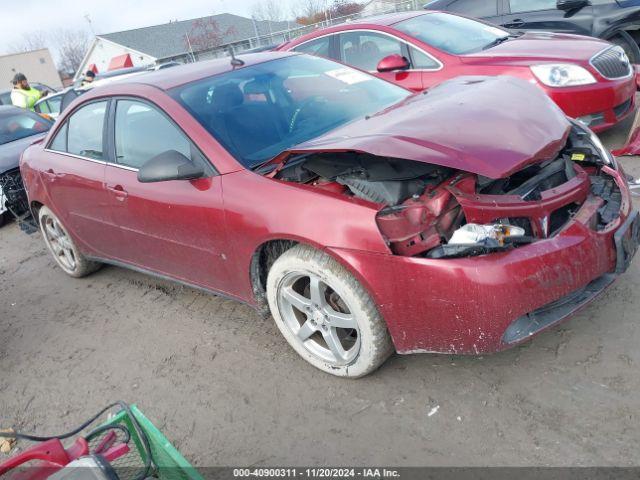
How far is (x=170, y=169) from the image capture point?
112 inches

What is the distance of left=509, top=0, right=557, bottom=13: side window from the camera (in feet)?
23.4

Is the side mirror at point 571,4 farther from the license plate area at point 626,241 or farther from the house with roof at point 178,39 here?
the house with roof at point 178,39

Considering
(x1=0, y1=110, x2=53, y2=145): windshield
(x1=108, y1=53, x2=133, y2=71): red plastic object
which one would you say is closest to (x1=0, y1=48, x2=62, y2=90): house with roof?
(x1=108, y1=53, x2=133, y2=71): red plastic object

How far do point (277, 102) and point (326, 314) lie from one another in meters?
1.44

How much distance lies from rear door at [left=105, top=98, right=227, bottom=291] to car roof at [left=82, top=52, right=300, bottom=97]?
178 mm

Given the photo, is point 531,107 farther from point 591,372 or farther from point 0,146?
point 0,146

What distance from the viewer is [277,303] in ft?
9.43

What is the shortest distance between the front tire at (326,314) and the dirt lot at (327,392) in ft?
0.46

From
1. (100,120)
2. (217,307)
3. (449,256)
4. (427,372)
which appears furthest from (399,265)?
(100,120)

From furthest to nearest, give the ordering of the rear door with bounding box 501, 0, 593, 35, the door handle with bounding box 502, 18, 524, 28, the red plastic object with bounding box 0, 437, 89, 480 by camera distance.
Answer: the door handle with bounding box 502, 18, 524, 28 < the rear door with bounding box 501, 0, 593, 35 < the red plastic object with bounding box 0, 437, 89, 480

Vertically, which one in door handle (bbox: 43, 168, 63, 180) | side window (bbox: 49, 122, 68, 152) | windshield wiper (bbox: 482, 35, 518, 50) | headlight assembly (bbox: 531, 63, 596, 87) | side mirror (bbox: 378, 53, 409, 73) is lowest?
→ headlight assembly (bbox: 531, 63, 596, 87)

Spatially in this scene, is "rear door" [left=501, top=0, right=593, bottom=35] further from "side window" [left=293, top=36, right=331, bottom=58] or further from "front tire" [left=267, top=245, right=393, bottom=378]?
"front tire" [left=267, top=245, right=393, bottom=378]

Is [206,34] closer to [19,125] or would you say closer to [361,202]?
[19,125]

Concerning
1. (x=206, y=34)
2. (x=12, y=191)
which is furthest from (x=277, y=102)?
(x=206, y=34)
